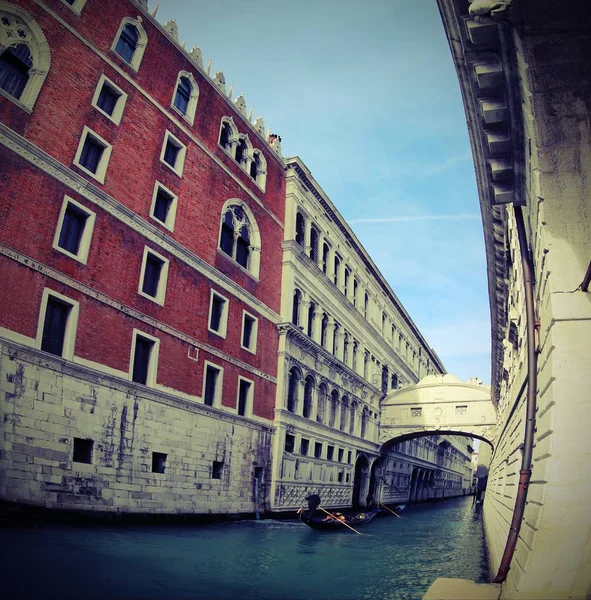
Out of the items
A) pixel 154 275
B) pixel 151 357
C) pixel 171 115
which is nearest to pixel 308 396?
pixel 151 357

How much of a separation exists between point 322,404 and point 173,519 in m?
10.9

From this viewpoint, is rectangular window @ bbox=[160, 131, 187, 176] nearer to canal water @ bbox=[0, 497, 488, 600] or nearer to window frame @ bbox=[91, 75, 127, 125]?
window frame @ bbox=[91, 75, 127, 125]

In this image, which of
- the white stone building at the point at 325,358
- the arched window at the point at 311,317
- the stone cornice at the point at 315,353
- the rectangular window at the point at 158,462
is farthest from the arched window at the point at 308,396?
the rectangular window at the point at 158,462

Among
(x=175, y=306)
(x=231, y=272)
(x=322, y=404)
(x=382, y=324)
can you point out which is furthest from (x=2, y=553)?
(x=382, y=324)

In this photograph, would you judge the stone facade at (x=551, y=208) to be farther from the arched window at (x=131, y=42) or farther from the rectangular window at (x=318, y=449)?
the rectangular window at (x=318, y=449)

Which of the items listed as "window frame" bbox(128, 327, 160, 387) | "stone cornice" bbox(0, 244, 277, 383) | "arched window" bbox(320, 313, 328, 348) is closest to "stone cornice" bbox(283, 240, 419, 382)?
"arched window" bbox(320, 313, 328, 348)

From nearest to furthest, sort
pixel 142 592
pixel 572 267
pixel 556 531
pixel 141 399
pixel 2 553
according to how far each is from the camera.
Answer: pixel 556 531
pixel 572 267
pixel 142 592
pixel 2 553
pixel 141 399

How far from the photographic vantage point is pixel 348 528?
18.0 meters

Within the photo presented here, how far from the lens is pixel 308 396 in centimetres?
2283

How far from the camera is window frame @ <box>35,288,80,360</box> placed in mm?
11250

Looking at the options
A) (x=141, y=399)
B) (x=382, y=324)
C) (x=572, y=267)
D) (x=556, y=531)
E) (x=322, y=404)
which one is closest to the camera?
(x=556, y=531)

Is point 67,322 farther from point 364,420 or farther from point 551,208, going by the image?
point 364,420

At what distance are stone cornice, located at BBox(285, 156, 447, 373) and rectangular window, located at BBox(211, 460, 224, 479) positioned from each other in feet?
42.5

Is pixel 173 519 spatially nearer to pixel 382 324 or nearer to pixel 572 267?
pixel 572 267
